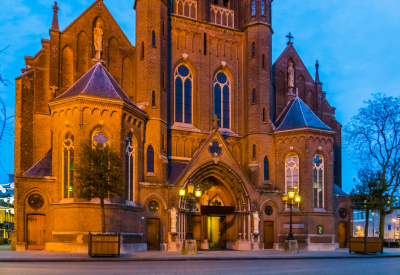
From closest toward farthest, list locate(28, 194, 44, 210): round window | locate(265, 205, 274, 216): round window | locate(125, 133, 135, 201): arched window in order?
locate(28, 194, 44, 210): round window, locate(125, 133, 135, 201): arched window, locate(265, 205, 274, 216): round window

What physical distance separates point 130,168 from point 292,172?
13.4m

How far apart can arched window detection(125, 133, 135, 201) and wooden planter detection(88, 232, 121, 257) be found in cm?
789

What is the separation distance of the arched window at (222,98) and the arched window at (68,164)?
13066mm

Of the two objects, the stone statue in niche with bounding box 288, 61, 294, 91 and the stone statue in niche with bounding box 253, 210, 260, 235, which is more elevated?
the stone statue in niche with bounding box 288, 61, 294, 91

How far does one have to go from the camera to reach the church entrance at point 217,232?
37969 mm

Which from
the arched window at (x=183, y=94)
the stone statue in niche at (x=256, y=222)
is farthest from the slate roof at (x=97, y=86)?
the stone statue in niche at (x=256, y=222)

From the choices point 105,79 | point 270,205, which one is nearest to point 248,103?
point 270,205

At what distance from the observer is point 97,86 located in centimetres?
3170

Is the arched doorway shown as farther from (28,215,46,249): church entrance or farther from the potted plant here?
the potted plant

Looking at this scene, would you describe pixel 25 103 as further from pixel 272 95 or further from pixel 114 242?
pixel 272 95

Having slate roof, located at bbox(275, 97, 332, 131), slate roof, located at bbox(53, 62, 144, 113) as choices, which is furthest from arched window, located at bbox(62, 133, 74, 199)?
slate roof, located at bbox(275, 97, 332, 131)

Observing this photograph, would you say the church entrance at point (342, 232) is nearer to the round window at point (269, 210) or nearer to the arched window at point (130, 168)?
the round window at point (269, 210)

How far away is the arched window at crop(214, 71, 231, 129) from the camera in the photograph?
130 ft

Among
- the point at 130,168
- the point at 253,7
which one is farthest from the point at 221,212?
the point at 253,7
